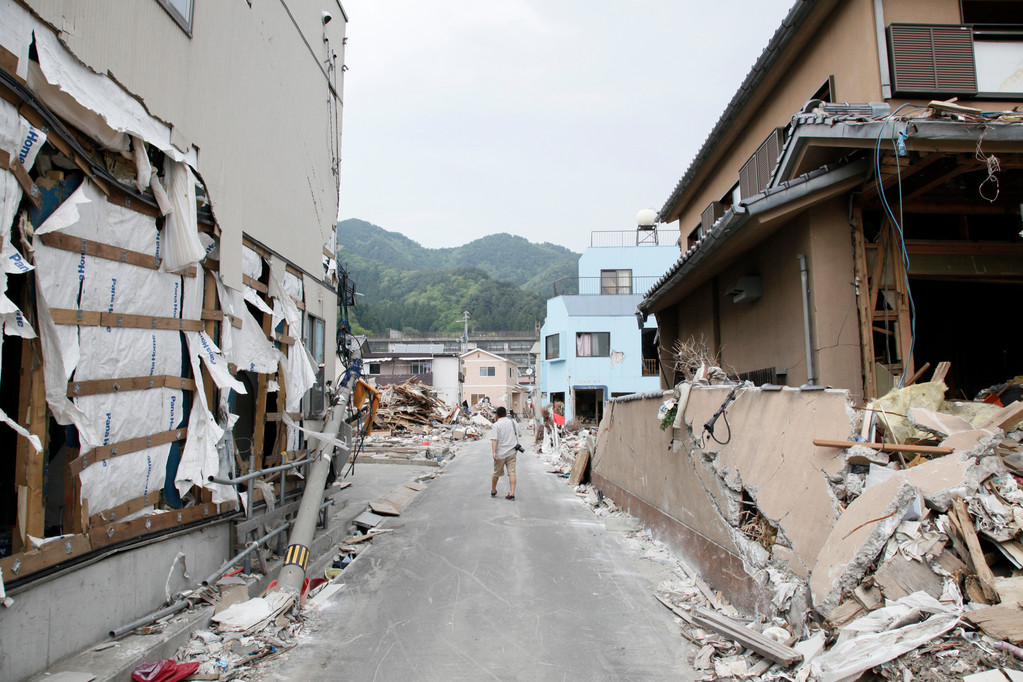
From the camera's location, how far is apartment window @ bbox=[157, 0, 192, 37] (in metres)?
5.18

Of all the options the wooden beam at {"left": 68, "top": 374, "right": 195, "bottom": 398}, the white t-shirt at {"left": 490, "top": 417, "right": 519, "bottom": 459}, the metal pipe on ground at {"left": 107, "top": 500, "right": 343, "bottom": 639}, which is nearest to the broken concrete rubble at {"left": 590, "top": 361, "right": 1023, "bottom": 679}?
the metal pipe on ground at {"left": 107, "top": 500, "right": 343, "bottom": 639}

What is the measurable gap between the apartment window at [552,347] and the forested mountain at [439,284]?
31.0 metres

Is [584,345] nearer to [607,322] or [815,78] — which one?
[607,322]

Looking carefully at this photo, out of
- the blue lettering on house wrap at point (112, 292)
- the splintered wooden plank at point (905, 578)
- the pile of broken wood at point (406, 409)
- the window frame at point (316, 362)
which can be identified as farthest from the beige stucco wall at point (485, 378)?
the splintered wooden plank at point (905, 578)

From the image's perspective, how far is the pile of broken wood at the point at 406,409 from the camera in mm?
26672

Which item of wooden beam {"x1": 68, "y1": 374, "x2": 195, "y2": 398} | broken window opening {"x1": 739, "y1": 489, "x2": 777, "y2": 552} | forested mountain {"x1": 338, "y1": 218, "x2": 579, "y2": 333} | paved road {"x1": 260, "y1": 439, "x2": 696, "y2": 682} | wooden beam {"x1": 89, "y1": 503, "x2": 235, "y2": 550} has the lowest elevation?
paved road {"x1": 260, "y1": 439, "x2": 696, "y2": 682}

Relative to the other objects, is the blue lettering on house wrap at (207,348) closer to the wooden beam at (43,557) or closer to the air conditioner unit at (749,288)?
the wooden beam at (43,557)

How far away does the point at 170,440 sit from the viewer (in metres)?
5.14

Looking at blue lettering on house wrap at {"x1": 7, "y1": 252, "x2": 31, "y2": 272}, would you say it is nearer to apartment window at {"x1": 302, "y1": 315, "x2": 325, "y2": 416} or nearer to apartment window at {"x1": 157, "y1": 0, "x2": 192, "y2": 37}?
apartment window at {"x1": 157, "y1": 0, "x2": 192, "y2": 37}

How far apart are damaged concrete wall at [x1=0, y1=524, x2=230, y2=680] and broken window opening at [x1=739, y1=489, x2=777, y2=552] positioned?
514 cm

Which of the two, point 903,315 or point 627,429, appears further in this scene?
point 627,429

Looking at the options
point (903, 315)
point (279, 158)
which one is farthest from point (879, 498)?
point (279, 158)

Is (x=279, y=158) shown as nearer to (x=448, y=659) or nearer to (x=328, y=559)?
(x=328, y=559)

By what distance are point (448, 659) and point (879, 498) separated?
3.34 m
